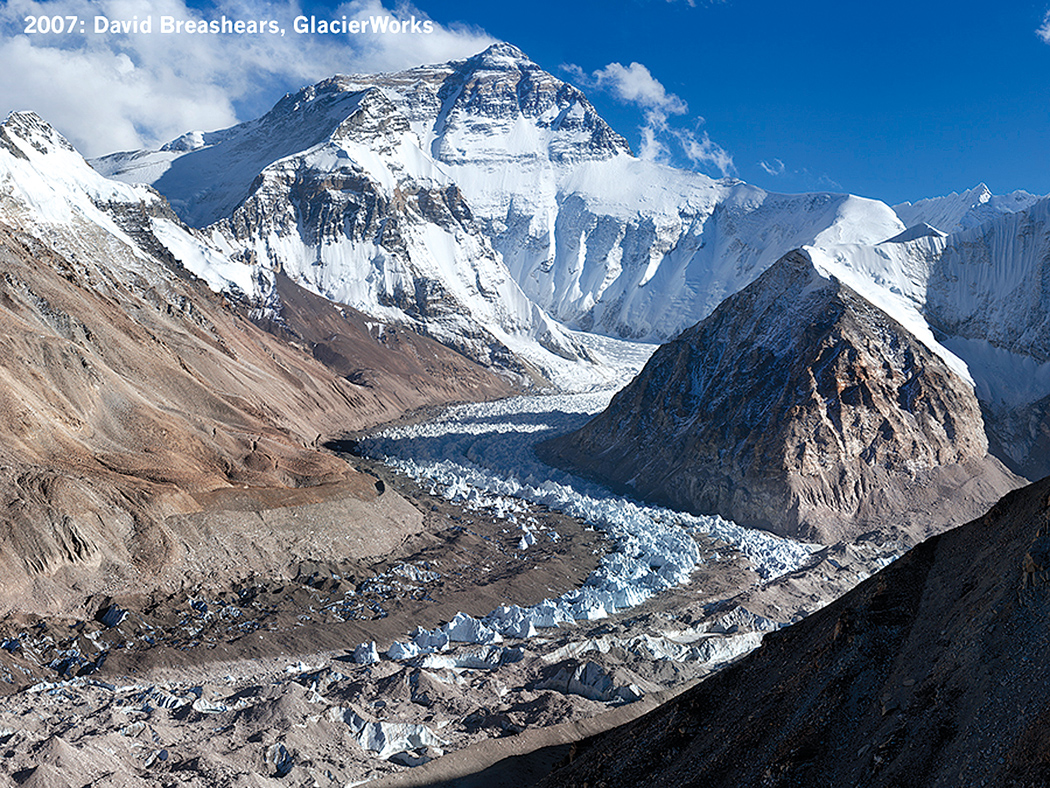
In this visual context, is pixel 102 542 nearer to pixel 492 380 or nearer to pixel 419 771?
pixel 419 771

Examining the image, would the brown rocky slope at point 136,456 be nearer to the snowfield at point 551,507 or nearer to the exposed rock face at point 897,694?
the snowfield at point 551,507

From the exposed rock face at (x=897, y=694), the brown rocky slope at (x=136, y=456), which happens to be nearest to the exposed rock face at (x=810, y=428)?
the brown rocky slope at (x=136, y=456)

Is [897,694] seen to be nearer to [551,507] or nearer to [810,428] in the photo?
[551,507]

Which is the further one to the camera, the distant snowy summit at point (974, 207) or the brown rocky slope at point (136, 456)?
the distant snowy summit at point (974, 207)

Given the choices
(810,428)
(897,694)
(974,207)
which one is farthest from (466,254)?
(897,694)

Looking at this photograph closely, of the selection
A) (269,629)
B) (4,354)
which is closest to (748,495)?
(269,629)

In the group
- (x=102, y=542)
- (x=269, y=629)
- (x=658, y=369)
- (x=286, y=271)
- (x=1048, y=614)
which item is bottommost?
(x=269, y=629)
